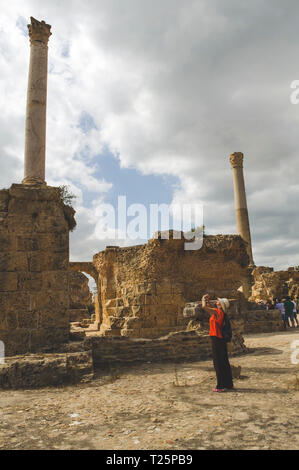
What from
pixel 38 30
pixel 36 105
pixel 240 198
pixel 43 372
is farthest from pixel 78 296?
pixel 43 372

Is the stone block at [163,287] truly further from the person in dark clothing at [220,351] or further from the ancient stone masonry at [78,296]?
the ancient stone masonry at [78,296]

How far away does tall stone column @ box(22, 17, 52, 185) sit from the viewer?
9.72 m

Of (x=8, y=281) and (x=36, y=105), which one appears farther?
(x=36, y=105)

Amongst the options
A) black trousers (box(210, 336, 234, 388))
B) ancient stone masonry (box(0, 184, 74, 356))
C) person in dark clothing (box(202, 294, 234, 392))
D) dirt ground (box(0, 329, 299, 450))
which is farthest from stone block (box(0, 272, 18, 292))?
black trousers (box(210, 336, 234, 388))

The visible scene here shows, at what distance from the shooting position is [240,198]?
1078 inches

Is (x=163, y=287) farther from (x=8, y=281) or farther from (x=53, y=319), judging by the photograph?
(x=8, y=281)

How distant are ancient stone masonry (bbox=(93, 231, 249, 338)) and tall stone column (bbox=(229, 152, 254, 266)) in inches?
497

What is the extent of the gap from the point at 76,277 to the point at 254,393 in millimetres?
19746

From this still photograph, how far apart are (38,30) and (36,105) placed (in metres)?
2.85

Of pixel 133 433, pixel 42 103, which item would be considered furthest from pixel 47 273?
pixel 42 103

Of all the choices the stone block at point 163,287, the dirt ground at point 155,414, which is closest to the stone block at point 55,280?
the dirt ground at point 155,414

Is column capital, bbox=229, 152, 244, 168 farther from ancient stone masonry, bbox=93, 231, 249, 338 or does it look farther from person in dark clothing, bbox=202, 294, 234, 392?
person in dark clothing, bbox=202, 294, 234, 392

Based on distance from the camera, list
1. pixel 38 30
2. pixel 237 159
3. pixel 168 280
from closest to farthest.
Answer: pixel 38 30 → pixel 168 280 → pixel 237 159

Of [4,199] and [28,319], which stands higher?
[4,199]
